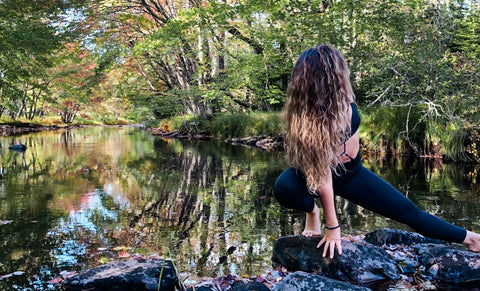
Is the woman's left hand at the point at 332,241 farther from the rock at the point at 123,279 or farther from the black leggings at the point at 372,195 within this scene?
the rock at the point at 123,279

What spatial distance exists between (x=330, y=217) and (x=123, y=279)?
1.37m

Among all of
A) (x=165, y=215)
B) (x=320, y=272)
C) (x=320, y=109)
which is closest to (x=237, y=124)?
(x=165, y=215)

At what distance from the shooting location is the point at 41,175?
7.52 m

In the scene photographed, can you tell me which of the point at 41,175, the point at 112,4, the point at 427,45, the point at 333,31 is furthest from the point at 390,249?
the point at 112,4

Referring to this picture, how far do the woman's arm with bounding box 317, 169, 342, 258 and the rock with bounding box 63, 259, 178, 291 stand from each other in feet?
3.42

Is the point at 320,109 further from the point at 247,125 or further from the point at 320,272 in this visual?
the point at 247,125

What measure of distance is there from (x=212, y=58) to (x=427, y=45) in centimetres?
976

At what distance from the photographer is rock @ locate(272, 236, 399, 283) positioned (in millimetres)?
2676

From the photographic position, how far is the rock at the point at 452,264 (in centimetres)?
266

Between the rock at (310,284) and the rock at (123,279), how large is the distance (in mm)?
731

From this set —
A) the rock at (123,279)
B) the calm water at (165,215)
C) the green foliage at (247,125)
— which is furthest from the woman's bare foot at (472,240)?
the green foliage at (247,125)

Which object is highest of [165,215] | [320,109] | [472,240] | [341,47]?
[341,47]

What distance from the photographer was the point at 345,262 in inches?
106

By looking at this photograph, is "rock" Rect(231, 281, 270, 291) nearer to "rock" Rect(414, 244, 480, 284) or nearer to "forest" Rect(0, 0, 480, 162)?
"rock" Rect(414, 244, 480, 284)
